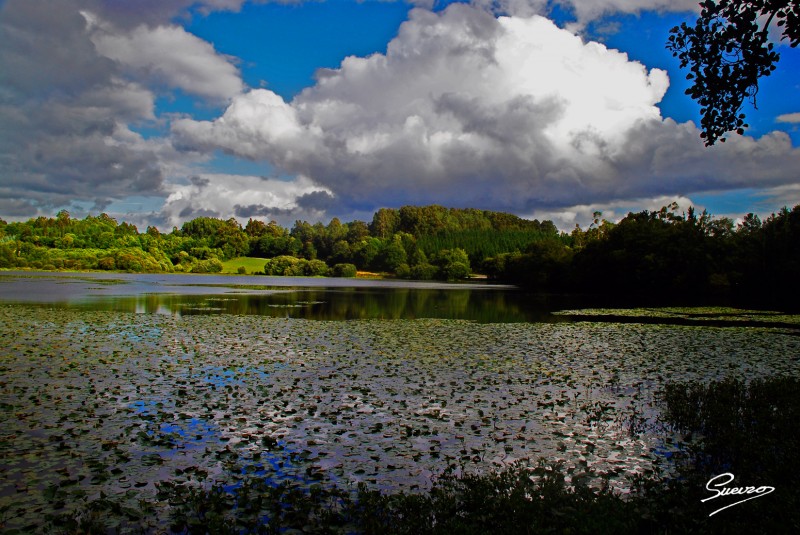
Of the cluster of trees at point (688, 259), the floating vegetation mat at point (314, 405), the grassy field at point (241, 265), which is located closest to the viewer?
the floating vegetation mat at point (314, 405)

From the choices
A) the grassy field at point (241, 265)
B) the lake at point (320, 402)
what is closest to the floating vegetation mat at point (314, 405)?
the lake at point (320, 402)

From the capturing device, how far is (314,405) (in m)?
13.9

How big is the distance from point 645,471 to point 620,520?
2870mm

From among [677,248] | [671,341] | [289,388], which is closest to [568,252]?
[677,248]

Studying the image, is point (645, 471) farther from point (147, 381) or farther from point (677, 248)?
point (677, 248)

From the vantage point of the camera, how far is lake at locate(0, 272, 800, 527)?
31.2 ft

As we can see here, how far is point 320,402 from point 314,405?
0.37 m

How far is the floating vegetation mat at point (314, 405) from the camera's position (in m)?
9.42

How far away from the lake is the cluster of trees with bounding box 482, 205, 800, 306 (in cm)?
4403

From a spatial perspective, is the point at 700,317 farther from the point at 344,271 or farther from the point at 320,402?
the point at 344,271

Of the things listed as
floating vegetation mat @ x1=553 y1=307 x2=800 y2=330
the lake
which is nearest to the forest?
floating vegetation mat @ x1=553 y1=307 x2=800 y2=330

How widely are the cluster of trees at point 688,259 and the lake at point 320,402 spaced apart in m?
44.0

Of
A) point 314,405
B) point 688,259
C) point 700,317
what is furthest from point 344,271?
point 314,405

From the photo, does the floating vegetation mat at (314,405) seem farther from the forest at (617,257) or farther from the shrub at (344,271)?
the shrub at (344,271)
